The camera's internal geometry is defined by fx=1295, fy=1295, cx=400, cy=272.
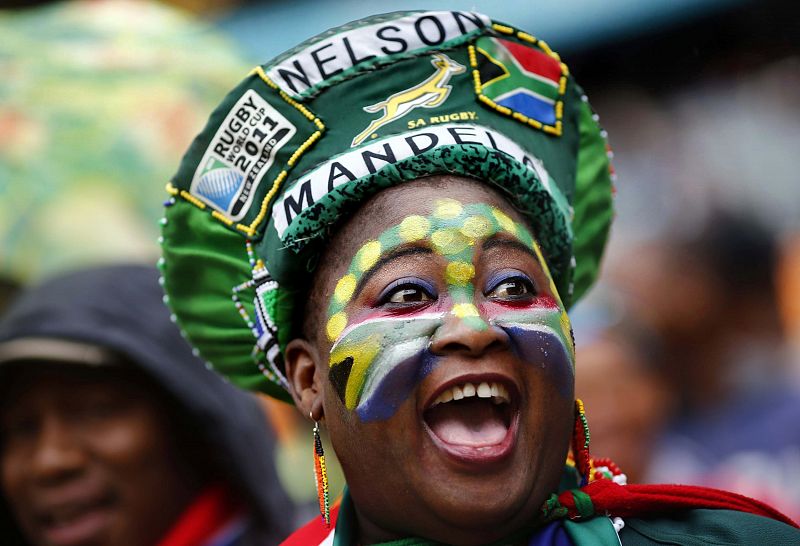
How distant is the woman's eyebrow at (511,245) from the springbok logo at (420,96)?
0.37 meters

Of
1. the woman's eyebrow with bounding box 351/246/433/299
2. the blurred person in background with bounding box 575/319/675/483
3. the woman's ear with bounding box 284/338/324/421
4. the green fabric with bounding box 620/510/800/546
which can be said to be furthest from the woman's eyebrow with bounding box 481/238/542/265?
the blurred person in background with bounding box 575/319/675/483

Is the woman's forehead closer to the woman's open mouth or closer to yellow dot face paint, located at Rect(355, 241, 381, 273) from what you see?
yellow dot face paint, located at Rect(355, 241, 381, 273)

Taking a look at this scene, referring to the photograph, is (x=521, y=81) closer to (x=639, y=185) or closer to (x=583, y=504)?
(x=583, y=504)

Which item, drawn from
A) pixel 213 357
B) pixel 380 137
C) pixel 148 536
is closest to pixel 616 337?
pixel 148 536

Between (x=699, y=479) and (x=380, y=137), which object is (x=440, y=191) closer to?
(x=380, y=137)

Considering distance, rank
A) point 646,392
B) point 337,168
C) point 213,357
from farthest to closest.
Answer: point 646,392, point 213,357, point 337,168

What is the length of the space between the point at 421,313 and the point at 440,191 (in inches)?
11.4

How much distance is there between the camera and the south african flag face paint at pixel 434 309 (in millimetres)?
2506

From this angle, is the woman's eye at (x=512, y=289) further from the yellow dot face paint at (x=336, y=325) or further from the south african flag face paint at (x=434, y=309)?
the yellow dot face paint at (x=336, y=325)

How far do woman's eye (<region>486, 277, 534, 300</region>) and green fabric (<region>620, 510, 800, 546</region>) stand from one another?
1.67ft

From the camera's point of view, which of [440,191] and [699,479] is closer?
[440,191]

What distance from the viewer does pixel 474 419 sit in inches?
99.4

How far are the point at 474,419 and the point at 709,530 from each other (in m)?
0.53

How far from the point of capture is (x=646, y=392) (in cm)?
544
